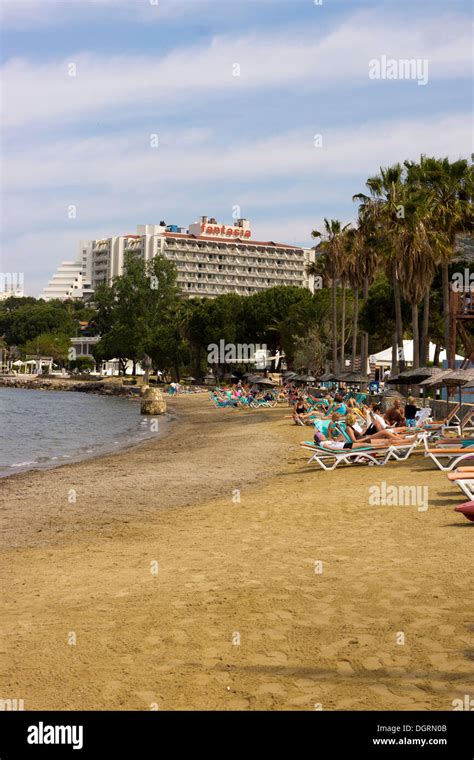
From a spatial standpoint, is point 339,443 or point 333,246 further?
point 333,246

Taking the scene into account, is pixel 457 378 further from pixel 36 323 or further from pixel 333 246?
pixel 36 323

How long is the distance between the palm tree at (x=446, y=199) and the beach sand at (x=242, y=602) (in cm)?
2362

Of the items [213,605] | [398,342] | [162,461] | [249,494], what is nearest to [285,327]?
[398,342]

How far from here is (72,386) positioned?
118188 mm

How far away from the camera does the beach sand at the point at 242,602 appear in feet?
17.4

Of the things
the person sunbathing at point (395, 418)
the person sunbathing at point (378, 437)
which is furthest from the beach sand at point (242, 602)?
the person sunbathing at point (395, 418)

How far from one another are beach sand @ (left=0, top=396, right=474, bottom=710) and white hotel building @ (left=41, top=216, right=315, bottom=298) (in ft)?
565

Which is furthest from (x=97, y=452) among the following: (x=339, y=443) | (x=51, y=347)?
(x=51, y=347)

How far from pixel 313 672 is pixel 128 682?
48.0 inches

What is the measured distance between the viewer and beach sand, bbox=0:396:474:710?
5.30 meters

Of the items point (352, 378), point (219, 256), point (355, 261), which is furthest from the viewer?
point (219, 256)

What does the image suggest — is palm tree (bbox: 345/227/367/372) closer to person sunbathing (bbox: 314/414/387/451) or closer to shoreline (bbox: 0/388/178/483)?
shoreline (bbox: 0/388/178/483)

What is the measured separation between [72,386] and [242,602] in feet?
373

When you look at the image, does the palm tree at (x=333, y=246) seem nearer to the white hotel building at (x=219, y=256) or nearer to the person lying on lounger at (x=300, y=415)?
the person lying on lounger at (x=300, y=415)
